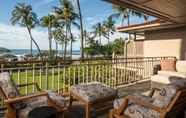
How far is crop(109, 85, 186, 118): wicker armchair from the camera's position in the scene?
2.05 metres

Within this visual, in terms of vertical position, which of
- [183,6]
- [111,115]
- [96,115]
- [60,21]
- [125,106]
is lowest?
[96,115]

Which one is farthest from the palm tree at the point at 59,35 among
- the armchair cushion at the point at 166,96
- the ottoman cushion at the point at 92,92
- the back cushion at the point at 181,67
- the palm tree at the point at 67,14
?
the armchair cushion at the point at 166,96

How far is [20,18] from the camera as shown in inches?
1040

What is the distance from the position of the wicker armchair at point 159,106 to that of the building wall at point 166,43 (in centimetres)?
587

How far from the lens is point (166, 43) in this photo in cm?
809

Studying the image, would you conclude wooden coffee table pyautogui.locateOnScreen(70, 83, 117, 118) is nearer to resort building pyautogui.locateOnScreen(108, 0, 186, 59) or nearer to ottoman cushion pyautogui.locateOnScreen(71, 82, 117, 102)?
ottoman cushion pyautogui.locateOnScreen(71, 82, 117, 102)

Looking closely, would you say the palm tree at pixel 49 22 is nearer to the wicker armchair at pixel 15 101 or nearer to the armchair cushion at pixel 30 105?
the armchair cushion at pixel 30 105

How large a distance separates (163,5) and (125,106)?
312 cm

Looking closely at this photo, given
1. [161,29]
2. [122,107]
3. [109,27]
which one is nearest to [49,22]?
[109,27]

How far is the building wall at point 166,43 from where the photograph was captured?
760cm

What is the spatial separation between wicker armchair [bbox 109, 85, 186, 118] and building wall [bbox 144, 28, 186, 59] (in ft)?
19.3

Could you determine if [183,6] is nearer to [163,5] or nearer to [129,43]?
[163,5]

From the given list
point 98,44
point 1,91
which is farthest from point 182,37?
point 98,44

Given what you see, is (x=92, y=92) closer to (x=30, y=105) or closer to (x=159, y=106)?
(x=30, y=105)
